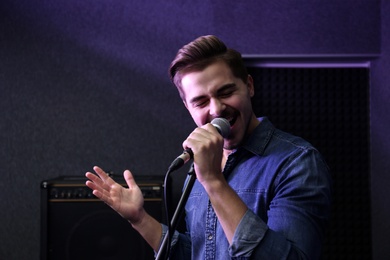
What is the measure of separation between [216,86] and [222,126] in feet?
0.63

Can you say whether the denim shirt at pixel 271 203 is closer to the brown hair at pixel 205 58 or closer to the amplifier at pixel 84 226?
the brown hair at pixel 205 58

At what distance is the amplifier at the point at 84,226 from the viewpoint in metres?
2.32

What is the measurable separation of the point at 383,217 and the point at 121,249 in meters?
1.60

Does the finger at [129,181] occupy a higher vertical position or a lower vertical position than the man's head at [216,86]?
lower

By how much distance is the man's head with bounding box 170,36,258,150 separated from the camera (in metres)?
1.30

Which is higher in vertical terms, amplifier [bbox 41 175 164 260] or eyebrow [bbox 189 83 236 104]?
eyebrow [bbox 189 83 236 104]

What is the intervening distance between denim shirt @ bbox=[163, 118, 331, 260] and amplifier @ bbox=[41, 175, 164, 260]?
0.91 m

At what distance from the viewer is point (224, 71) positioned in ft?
4.42

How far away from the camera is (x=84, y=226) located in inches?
91.8

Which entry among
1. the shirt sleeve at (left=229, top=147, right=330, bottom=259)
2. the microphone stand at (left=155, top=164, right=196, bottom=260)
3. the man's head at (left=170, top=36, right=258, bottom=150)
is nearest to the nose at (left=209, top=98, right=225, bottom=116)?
the man's head at (left=170, top=36, right=258, bottom=150)

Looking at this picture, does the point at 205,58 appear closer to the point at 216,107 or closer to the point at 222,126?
the point at 216,107

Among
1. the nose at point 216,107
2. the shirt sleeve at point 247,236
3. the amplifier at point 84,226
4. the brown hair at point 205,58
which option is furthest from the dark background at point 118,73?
the shirt sleeve at point 247,236

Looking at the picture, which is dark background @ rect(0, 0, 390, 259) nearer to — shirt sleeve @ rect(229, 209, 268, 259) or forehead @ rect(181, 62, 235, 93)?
forehead @ rect(181, 62, 235, 93)

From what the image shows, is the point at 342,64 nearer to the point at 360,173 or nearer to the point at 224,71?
the point at 360,173
